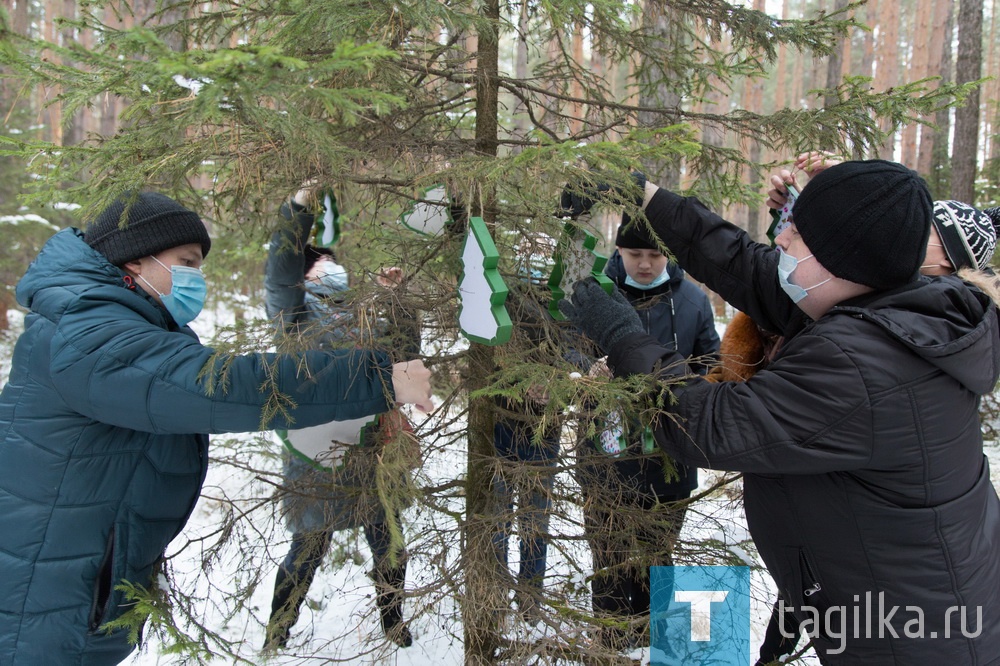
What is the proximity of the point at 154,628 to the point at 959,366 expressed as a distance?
2.64m

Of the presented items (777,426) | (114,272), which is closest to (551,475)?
(777,426)

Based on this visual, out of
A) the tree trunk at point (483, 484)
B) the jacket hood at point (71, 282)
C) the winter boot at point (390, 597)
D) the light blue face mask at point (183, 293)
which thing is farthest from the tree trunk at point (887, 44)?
the jacket hood at point (71, 282)

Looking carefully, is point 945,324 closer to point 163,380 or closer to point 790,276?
point 790,276

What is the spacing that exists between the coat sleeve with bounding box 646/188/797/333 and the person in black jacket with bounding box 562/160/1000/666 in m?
0.37

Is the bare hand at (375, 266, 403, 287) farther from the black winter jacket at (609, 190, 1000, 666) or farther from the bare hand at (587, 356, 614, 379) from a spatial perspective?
the black winter jacket at (609, 190, 1000, 666)

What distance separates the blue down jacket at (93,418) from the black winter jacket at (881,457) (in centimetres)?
118

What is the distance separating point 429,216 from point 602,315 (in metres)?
0.83

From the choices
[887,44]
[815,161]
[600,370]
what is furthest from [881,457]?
[887,44]

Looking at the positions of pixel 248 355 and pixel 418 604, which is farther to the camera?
pixel 418 604

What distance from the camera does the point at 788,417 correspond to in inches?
67.2

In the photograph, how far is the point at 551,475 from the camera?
245 cm

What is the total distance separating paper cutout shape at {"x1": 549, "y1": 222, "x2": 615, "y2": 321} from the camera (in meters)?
2.18

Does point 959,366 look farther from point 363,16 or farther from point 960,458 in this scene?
point 363,16

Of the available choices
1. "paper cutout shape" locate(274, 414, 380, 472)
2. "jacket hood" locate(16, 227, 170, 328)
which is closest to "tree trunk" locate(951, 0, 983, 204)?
"paper cutout shape" locate(274, 414, 380, 472)
